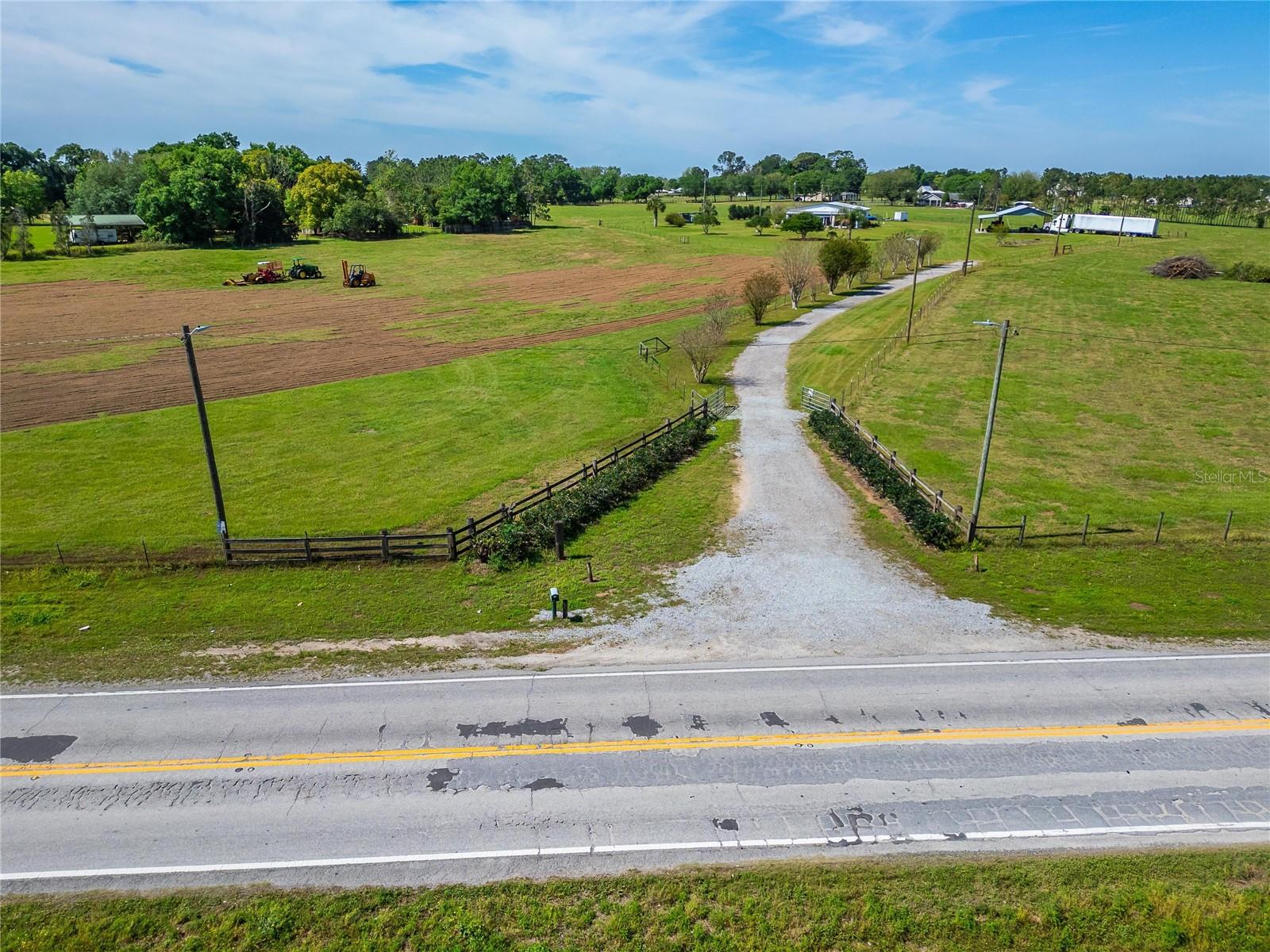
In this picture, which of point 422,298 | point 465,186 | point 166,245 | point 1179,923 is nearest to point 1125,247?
point 422,298

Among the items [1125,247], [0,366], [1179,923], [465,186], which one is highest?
[465,186]

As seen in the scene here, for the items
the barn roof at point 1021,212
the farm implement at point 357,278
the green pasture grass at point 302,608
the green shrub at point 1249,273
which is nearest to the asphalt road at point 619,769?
the green pasture grass at point 302,608

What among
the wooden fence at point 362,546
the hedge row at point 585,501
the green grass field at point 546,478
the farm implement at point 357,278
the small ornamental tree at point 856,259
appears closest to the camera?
the green grass field at point 546,478

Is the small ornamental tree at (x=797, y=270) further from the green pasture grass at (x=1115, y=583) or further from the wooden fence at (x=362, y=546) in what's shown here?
the wooden fence at (x=362, y=546)

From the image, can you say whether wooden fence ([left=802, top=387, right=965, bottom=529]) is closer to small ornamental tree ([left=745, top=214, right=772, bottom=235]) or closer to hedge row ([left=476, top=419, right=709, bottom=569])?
hedge row ([left=476, top=419, right=709, bottom=569])

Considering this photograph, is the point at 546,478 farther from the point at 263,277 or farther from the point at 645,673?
the point at 263,277

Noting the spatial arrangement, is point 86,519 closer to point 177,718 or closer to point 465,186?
point 177,718

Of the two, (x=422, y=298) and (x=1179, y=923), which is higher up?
(x=422, y=298)
